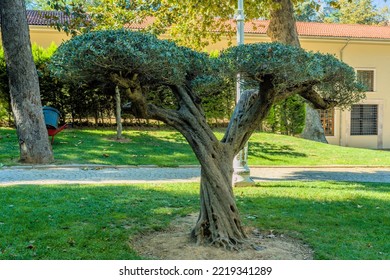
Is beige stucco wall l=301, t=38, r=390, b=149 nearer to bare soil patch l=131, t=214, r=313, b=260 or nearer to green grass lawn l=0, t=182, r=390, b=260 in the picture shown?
green grass lawn l=0, t=182, r=390, b=260

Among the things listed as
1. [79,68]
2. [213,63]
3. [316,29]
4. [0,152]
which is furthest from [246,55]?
[316,29]

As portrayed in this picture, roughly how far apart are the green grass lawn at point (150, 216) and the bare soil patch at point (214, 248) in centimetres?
15

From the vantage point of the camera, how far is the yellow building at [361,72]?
23828mm

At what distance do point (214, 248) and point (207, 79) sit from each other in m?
1.92

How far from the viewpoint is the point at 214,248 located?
4.96 metres

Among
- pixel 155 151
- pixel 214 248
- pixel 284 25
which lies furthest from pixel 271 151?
pixel 214 248

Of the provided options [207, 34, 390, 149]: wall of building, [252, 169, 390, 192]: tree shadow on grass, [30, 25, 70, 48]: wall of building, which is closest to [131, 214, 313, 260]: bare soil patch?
[252, 169, 390, 192]: tree shadow on grass

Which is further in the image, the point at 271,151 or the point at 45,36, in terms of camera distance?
the point at 45,36

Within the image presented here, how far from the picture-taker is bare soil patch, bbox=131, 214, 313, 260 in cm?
474

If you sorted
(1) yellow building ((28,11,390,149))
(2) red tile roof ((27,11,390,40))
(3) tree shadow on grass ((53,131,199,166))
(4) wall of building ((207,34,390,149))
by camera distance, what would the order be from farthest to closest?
(4) wall of building ((207,34,390,149)) < (1) yellow building ((28,11,390,149)) < (2) red tile roof ((27,11,390,40)) < (3) tree shadow on grass ((53,131,199,166))

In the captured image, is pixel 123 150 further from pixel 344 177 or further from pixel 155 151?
pixel 344 177

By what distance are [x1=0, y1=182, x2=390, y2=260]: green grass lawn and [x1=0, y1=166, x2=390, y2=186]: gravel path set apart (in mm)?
1211

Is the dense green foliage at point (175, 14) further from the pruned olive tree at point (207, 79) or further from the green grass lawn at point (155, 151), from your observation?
the pruned olive tree at point (207, 79)

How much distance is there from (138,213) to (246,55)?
117 inches
